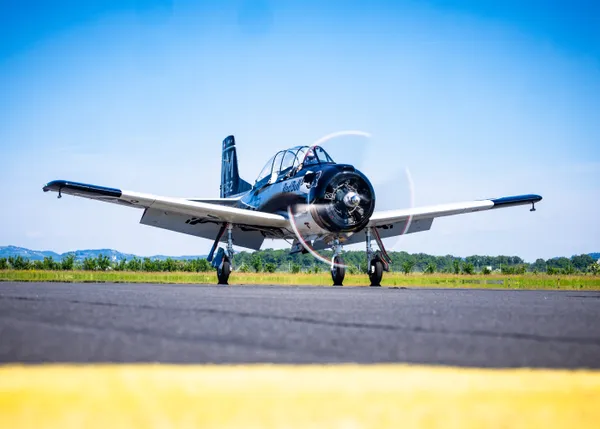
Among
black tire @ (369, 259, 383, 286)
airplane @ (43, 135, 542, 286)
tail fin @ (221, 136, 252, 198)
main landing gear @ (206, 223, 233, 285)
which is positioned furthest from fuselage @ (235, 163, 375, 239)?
tail fin @ (221, 136, 252, 198)

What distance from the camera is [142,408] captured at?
1333 mm

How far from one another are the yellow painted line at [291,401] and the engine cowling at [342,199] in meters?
15.8

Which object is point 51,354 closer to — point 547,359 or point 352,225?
point 547,359

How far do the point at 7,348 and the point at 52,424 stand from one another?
1.85m

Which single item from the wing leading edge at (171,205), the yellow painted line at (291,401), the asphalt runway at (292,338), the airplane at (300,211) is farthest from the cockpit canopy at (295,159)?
the yellow painted line at (291,401)

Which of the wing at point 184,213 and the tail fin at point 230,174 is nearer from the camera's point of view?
the wing at point 184,213

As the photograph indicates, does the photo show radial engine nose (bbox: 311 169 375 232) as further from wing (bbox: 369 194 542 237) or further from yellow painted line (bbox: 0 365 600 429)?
yellow painted line (bbox: 0 365 600 429)

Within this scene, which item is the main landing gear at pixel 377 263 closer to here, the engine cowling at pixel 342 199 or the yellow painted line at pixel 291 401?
the engine cowling at pixel 342 199

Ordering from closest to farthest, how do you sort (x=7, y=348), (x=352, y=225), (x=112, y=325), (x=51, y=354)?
(x=51, y=354) < (x=7, y=348) < (x=112, y=325) < (x=352, y=225)

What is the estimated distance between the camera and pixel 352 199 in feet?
57.0

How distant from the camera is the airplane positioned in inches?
694

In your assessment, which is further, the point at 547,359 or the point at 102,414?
the point at 547,359

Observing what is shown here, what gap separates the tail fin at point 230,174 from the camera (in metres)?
28.8

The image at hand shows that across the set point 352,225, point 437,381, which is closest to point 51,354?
point 437,381
